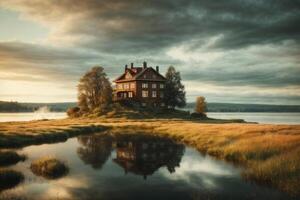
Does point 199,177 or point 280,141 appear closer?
point 199,177

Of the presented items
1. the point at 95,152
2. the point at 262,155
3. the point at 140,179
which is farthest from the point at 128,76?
the point at 140,179

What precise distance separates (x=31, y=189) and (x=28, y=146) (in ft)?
71.0

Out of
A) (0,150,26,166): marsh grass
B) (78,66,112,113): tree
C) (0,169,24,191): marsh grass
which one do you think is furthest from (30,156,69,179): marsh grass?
(78,66,112,113): tree

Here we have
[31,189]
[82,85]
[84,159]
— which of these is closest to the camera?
[31,189]

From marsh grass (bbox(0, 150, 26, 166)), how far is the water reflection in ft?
20.2

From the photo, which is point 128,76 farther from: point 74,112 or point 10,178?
point 10,178

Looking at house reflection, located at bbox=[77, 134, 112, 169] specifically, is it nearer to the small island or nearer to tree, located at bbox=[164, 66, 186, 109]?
the small island

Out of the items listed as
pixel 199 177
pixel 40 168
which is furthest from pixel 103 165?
pixel 199 177

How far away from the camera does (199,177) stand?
2438 cm

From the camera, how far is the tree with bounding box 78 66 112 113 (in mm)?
104500

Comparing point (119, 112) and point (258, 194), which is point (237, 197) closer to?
point (258, 194)

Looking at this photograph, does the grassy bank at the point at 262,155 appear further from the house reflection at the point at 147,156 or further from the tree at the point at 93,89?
the tree at the point at 93,89

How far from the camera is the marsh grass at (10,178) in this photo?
2094 centimetres

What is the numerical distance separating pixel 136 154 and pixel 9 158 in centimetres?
1393
